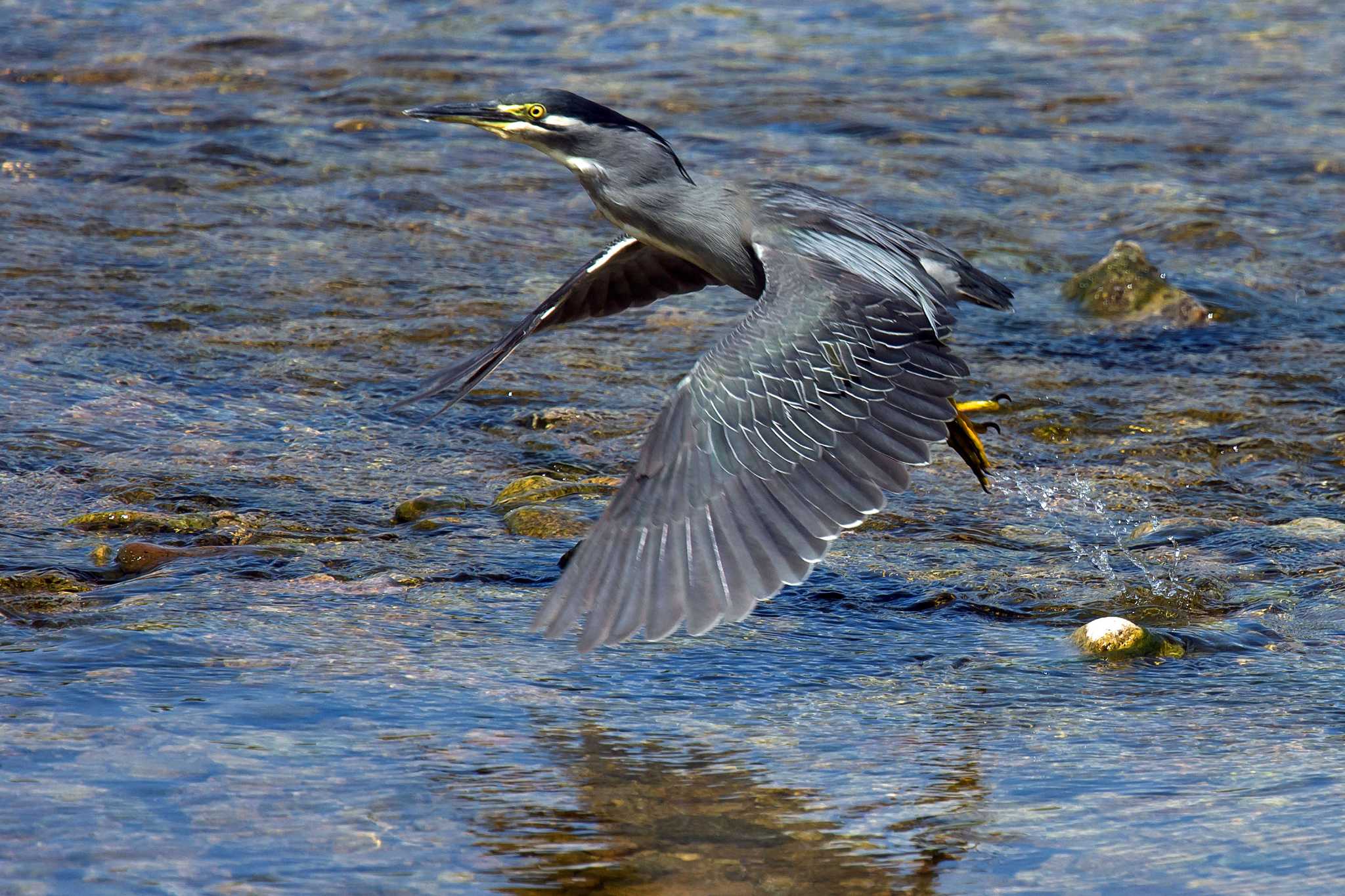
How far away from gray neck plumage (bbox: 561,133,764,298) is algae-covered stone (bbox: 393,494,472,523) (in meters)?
0.94

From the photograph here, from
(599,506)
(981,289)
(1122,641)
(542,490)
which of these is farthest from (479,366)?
(1122,641)

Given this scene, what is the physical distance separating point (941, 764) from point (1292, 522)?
6.53 ft

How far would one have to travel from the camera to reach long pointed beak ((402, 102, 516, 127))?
180 inches

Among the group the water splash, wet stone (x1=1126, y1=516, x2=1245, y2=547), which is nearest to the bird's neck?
the water splash

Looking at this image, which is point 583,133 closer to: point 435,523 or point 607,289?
point 607,289

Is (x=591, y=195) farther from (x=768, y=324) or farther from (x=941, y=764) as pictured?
(x=941, y=764)

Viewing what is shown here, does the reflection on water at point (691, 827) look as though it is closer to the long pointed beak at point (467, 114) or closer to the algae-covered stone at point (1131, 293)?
the long pointed beak at point (467, 114)

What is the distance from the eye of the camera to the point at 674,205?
4.79 metres

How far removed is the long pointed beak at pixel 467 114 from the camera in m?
4.58

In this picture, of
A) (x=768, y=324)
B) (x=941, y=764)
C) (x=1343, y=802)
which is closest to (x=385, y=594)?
(x=768, y=324)

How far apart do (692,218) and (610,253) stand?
428 mm

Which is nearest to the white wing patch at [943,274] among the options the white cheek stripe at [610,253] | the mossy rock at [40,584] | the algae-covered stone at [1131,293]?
the white cheek stripe at [610,253]

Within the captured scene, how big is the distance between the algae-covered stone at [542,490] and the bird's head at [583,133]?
91 centimetres

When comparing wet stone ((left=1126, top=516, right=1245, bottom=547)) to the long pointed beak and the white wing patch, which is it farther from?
the long pointed beak
